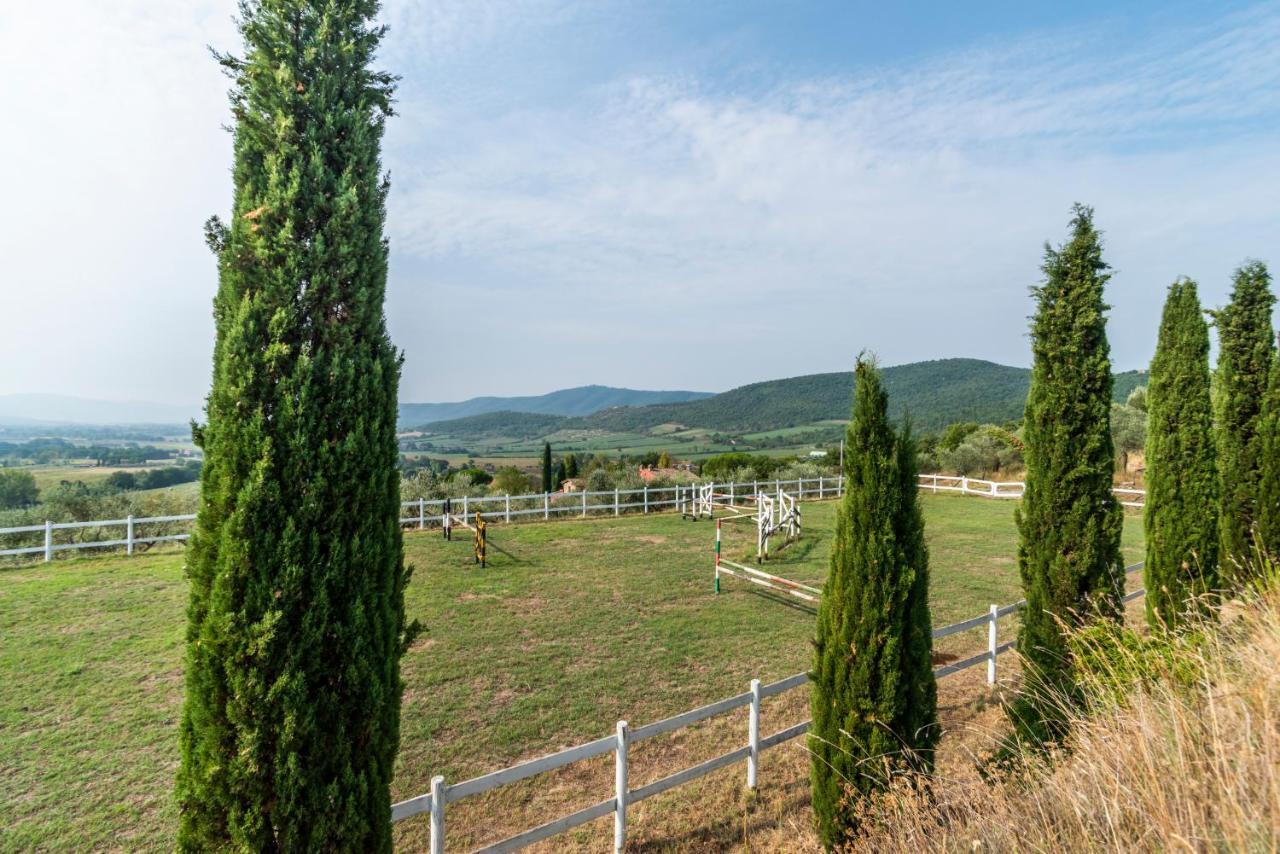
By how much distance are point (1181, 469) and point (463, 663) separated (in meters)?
9.26

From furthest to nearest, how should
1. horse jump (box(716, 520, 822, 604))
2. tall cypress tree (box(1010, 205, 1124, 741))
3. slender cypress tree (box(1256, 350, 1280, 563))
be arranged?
1. horse jump (box(716, 520, 822, 604))
2. slender cypress tree (box(1256, 350, 1280, 563))
3. tall cypress tree (box(1010, 205, 1124, 741))

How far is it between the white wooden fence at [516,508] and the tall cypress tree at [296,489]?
842 cm

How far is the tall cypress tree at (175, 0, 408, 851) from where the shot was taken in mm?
2443

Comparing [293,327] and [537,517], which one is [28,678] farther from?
[537,517]

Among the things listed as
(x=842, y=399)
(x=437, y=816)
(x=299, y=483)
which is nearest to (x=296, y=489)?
(x=299, y=483)

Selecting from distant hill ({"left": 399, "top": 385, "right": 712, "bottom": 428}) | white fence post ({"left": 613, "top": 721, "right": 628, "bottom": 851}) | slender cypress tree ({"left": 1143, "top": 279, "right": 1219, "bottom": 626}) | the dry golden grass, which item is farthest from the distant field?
distant hill ({"left": 399, "top": 385, "right": 712, "bottom": 428})

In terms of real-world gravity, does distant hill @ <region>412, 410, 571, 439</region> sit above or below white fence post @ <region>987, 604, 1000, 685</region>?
above

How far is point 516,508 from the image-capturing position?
20.0 metres

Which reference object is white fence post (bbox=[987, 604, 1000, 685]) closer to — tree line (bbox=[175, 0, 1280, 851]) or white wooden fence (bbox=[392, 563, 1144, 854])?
white wooden fence (bbox=[392, 563, 1144, 854])

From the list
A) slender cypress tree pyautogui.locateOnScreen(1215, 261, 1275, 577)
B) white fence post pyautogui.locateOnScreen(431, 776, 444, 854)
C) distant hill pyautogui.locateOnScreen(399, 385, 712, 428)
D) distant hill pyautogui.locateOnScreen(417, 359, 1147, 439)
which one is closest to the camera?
white fence post pyautogui.locateOnScreen(431, 776, 444, 854)

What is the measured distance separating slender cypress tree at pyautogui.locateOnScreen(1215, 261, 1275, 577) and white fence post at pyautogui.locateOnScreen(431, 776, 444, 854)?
10.9 meters

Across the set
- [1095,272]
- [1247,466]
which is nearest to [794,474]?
[1247,466]

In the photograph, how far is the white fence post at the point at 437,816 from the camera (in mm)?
3256

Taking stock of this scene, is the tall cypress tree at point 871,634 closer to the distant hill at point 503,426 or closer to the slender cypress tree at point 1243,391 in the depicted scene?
the slender cypress tree at point 1243,391
